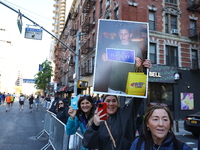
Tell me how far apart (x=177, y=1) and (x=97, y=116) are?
66.9 ft

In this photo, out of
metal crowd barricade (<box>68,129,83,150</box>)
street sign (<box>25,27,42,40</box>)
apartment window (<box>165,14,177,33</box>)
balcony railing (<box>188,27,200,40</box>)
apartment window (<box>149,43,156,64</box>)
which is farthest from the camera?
balcony railing (<box>188,27,200,40</box>)

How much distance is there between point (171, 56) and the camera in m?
18.1

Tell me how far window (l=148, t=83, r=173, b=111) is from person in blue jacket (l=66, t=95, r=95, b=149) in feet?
46.8

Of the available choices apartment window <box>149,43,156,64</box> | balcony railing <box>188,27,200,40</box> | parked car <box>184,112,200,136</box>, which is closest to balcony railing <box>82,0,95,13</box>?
apartment window <box>149,43,156,64</box>

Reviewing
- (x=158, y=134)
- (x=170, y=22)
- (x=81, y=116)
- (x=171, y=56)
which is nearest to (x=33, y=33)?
(x=81, y=116)

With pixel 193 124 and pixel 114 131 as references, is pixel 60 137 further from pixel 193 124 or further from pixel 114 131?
pixel 193 124

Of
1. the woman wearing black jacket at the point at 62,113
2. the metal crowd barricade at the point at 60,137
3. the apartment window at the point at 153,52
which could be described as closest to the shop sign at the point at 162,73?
the apartment window at the point at 153,52

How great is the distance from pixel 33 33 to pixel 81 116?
29.7 ft

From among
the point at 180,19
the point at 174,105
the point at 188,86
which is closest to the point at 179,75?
the point at 188,86

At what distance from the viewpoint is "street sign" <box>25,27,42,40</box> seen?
1093 cm

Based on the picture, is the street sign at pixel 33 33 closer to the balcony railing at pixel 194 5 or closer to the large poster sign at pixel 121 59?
the large poster sign at pixel 121 59

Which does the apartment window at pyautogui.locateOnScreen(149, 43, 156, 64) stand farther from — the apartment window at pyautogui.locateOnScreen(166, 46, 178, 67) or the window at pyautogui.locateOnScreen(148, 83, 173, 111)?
the window at pyautogui.locateOnScreen(148, 83, 173, 111)

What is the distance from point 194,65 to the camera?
61.8 ft

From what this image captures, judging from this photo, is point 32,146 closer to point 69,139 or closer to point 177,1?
point 69,139
